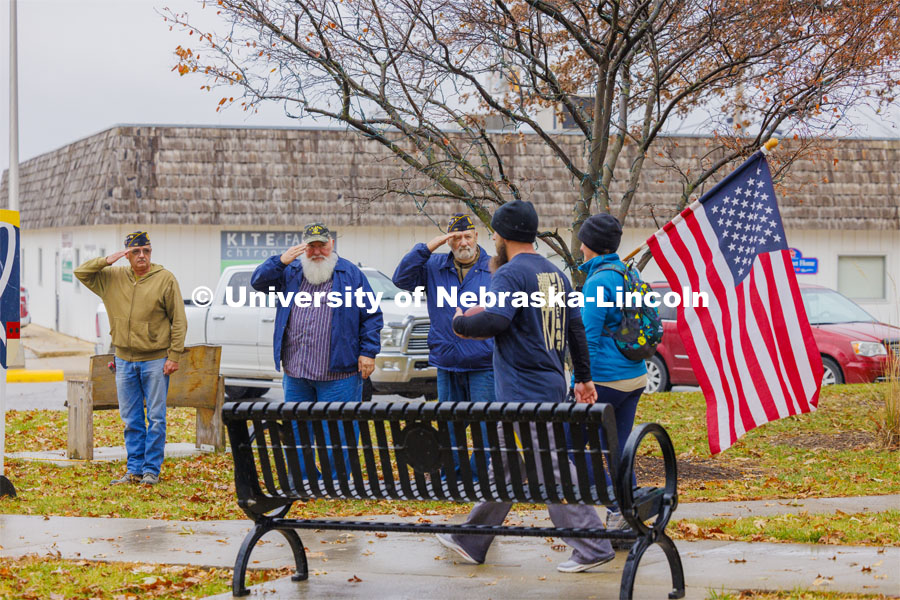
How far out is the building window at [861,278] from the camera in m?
26.6

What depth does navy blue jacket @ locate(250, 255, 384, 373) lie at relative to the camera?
835 cm

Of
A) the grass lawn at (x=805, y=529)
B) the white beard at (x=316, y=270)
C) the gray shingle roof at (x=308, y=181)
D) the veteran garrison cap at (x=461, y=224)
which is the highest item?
the gray shingle roof at (x=308, y=181)

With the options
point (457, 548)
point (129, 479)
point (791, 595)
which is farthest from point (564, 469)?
point (129, 479)

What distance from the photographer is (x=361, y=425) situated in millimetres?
5855

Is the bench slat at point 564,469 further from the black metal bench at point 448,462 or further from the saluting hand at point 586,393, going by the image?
the saluting hand at point 586,393

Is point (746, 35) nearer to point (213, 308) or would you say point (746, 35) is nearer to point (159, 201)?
point (213, 308)

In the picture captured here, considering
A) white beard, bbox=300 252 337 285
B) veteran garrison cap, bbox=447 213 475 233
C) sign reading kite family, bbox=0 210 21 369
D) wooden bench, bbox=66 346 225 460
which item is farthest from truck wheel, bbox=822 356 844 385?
sign reading kite family, bbox=0 210 21 369

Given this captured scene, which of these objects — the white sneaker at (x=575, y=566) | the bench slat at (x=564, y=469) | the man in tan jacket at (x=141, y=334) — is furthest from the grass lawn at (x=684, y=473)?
the bench slat at (x=564, y=469)

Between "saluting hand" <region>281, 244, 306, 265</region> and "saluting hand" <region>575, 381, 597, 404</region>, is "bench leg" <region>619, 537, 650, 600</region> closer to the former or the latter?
"saluting hand" <region>575, 381, 597, 404</region>

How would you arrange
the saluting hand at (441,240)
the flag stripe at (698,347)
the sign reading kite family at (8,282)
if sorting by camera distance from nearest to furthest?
the flag stripe at (698,347) < the saluting hand at (441,240) < the sign reading kite family at (8,282)

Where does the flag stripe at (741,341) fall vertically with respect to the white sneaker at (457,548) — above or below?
above

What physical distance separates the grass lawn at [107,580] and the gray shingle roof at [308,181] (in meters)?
18.2

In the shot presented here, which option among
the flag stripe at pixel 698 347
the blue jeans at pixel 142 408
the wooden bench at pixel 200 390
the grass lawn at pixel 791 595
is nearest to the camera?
the grass lawn at pixel 791 595

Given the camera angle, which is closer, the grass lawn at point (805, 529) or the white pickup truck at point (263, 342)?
the grass lawn at point (805, 529)
